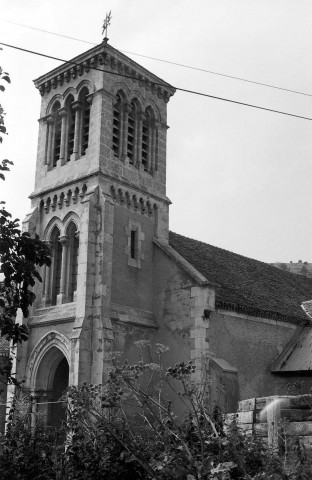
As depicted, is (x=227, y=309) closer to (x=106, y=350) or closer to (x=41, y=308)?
(x=106, y=350)

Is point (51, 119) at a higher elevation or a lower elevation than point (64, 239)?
higher

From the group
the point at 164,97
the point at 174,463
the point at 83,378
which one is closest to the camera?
the point at 174,463

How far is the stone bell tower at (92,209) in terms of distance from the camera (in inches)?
771

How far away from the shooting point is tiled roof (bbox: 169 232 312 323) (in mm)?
22094

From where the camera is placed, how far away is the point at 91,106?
2198cm

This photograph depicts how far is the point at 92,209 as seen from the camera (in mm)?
20156

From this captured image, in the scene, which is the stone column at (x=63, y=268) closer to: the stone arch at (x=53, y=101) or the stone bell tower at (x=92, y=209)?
the stone bell tower at (x=92, y=209)

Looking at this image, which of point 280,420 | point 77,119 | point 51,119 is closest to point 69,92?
point 77,119

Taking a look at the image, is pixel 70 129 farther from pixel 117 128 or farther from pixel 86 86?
pixel 117 128

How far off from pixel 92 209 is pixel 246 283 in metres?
Answer: 7.65

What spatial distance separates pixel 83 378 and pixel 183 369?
434 inches

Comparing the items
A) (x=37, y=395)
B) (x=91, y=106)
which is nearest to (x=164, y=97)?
(x=91, y=106)

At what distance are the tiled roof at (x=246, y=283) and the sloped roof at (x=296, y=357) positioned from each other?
0.94 meters

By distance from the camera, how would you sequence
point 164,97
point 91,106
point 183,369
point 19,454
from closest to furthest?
point 183,369, point 19,454, point 91,106, point 164,97
